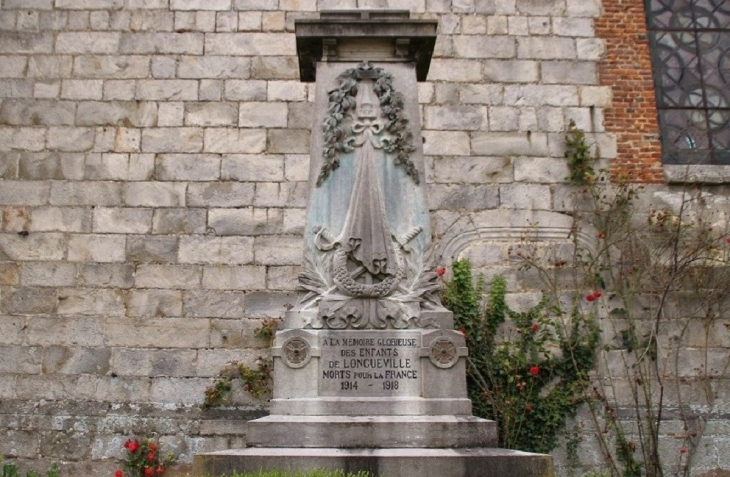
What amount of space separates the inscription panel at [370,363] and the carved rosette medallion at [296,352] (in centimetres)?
11

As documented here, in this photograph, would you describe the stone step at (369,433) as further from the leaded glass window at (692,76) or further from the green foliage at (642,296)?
the leaded glass window at (692,76)

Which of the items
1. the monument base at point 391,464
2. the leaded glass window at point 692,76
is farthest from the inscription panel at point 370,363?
the leaded glass window at point 692,76

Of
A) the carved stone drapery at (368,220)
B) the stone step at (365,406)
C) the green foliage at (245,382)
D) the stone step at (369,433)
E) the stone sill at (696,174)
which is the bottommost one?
the stone step at (369,433)

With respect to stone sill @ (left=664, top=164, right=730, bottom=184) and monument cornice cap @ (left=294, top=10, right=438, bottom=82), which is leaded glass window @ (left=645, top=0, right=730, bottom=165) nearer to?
stone sill @ (left=664, top=164, right=730, bottom=184)

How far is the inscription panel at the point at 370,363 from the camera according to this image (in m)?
5.43

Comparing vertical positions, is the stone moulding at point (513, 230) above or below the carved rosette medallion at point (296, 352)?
above

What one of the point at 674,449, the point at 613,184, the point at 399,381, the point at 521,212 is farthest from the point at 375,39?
the point at 674,449

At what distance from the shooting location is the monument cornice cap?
6.16 m

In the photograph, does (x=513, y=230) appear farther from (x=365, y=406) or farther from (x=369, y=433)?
(x=369, y=433)

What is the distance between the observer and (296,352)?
5.46m

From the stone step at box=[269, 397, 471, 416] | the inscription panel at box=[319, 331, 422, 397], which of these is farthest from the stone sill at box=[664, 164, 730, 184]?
the stone step at box=[269, 397, 471, 416]

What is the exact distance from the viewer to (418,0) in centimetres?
958

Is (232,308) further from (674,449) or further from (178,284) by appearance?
(674,449)

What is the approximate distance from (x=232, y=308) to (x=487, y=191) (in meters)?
3.14
